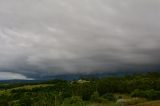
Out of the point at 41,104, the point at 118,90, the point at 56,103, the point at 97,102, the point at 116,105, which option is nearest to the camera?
the point at 56,103

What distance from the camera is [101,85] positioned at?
172m

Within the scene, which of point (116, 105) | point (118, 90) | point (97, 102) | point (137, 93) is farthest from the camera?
point (118, 90)

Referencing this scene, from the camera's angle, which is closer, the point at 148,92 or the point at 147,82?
the point at 148,92

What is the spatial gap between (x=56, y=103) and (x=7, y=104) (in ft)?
212

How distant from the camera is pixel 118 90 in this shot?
170 metres

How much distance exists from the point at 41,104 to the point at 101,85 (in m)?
78.7

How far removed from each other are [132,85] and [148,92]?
23508 mm

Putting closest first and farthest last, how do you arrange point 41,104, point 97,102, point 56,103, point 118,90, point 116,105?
1. point 56,103
2. point 41,104
3. point 116,105
4. point 97,102
5. point 118,90

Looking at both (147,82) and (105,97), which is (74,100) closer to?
(105,97)

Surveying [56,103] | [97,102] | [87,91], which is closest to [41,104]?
[56,103]

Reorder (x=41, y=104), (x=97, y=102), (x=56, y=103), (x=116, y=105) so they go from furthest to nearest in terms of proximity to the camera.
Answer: (x=97, y=102) → (x=116, y=105) → (x=41, y=104) → (x=56, y=103)

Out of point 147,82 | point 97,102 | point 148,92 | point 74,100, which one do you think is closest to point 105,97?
point 97,102

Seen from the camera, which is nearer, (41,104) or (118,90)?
(41,104)

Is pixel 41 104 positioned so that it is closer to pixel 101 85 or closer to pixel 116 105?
pixel 116 105
